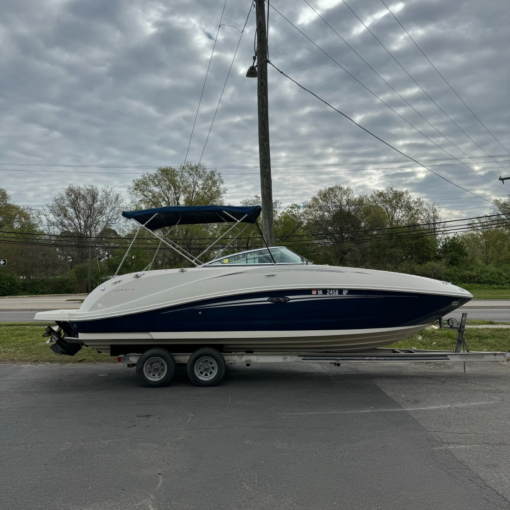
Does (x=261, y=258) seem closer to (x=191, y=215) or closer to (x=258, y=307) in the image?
(x=258, y=307)

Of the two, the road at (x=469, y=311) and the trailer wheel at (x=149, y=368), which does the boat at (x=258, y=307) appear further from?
the road at (x=469, y=311)

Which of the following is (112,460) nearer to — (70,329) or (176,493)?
(176,493)

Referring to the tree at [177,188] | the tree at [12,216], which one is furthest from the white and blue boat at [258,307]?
the tree at [12,216]

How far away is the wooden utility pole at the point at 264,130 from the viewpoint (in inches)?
431

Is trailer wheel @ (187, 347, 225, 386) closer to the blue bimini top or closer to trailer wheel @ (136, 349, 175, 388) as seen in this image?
trailer wheel @ (136, 349, 175, 388)

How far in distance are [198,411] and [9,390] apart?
10.2 feet

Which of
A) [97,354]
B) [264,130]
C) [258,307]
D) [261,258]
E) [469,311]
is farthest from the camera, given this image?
[469,311]

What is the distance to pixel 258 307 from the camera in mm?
6832

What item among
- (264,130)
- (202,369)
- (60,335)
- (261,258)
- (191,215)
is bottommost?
(202,369)

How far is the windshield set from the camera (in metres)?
7.29

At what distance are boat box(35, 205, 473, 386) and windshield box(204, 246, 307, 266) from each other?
0.17 m

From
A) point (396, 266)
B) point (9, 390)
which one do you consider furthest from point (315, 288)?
point (396, 266)

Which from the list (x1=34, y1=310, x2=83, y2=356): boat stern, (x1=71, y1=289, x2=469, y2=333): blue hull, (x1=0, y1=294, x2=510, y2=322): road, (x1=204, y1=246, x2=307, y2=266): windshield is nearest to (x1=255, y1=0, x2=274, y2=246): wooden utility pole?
(x1=204, y1=246, x2=307, y2=266): windshield

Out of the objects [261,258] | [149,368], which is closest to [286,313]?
[261,258]
